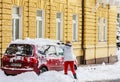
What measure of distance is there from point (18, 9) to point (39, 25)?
2.55 m

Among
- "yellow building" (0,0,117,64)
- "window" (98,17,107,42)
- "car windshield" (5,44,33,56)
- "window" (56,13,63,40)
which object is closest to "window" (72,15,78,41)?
"yellow building" (0,0,117,64)

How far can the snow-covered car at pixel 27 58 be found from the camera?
1962 centimetres

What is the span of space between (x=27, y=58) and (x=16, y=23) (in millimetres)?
5168

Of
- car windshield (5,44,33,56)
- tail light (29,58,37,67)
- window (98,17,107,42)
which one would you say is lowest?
tail light (29,58,37,67)

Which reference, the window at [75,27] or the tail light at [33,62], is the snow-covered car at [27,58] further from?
the window at [75,27]

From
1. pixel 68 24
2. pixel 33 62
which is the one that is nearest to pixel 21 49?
pixel 33 62

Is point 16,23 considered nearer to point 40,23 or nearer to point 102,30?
point 40,23

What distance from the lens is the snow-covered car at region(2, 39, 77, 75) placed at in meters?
19.6

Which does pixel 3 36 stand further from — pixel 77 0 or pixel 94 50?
pixel 94 50

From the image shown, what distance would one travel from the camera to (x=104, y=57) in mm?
37062

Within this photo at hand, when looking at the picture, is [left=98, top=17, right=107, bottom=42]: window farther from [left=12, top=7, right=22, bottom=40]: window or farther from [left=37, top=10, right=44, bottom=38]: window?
[left=12, top=7, right=22, bottom=40]: window

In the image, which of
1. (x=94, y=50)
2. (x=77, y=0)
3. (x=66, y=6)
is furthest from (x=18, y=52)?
(x=94, y=50)

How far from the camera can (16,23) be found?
80.2 feet

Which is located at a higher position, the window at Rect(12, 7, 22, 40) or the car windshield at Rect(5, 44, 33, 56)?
the window at Rect(12, 7, 22, 40)
